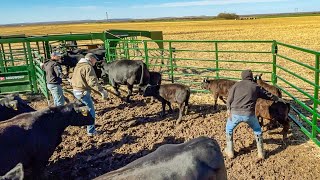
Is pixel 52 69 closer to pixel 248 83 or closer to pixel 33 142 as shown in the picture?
pixel 33 142

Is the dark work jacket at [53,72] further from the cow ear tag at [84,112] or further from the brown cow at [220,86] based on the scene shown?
the brown cow at [220,86]

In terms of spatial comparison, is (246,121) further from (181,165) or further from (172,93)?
(172,93)

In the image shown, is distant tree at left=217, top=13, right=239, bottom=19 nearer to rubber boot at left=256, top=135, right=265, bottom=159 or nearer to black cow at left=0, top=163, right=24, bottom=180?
rubber boot at left=256, top=135, right=265, bottom=159

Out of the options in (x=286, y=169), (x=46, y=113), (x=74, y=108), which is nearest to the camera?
(x=286, y=169)

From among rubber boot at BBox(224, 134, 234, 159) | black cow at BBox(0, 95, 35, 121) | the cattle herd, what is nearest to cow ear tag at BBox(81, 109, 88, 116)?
the cattle herd

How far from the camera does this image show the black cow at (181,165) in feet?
11.5

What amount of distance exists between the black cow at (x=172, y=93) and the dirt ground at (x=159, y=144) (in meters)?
0.32

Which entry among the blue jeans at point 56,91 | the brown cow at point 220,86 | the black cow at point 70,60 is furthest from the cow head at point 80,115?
the black cow at point 70,60

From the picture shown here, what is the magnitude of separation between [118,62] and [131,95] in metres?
1.13

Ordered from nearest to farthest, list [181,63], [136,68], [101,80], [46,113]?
1. [46,113]
2. [136,68]
3. [101,80]
4. [181,63]

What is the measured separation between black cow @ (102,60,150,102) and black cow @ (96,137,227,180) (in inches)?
233

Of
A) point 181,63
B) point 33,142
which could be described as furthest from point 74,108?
point 181,63

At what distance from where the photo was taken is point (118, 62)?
10398 millimetres

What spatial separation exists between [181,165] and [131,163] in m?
0.63
